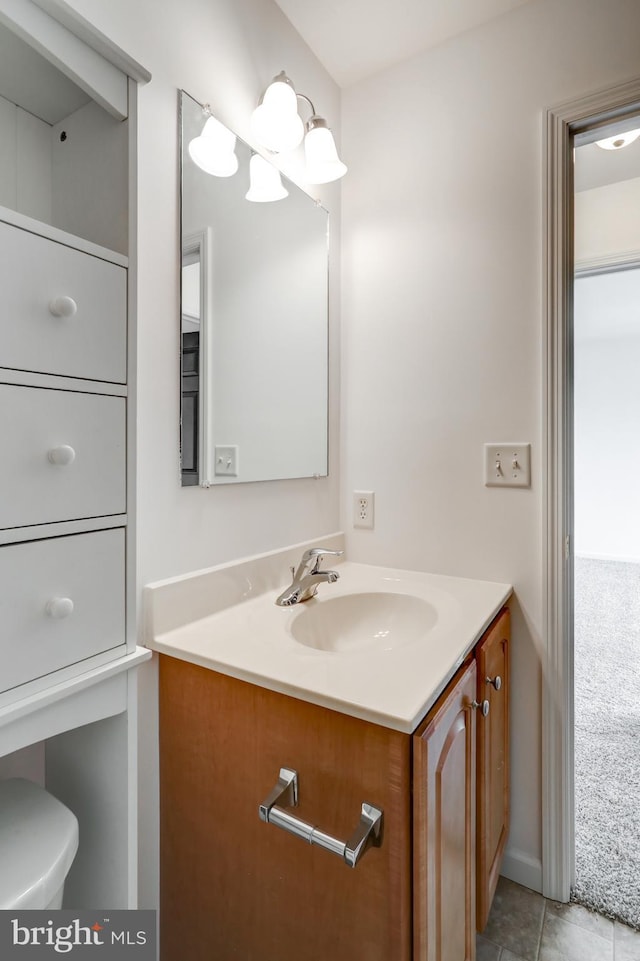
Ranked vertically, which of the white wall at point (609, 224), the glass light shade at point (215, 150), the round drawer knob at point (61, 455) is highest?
the white wall at point (609, 224)

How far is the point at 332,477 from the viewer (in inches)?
62.4

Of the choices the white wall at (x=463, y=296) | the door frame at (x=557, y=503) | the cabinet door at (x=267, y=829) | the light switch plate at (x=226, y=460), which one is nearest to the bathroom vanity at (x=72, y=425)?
the cabinet door at (x=267, y=829)

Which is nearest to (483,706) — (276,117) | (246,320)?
(246,320)

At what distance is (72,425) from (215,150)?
803 millimetres

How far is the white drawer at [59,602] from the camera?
0.59 meters

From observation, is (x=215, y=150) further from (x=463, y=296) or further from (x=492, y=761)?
(x=492, y=761)

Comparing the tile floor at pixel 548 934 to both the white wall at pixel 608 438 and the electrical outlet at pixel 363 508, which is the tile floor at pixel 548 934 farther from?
the white wall at pixel 608 438

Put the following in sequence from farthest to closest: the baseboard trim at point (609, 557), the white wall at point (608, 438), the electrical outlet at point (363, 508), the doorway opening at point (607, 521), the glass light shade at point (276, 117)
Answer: the baseboard trim at point (609, 557)
the white wall at point (608, 438)
the electrical outlet at point (363, 508)
the doorway opening at point (607, 521)
the glass light shade at point (276, 117)

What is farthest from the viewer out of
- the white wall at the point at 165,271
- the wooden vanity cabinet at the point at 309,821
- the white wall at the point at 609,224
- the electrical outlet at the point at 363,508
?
the white wall at the point at 609,224

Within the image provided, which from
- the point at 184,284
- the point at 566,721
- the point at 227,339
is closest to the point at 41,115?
the point at 184,284

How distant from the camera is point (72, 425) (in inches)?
25.8

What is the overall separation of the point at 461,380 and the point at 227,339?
68 cm

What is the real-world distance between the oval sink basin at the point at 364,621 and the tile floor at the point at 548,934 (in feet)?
2.42

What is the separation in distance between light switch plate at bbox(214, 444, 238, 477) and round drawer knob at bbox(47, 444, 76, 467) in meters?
0.49
